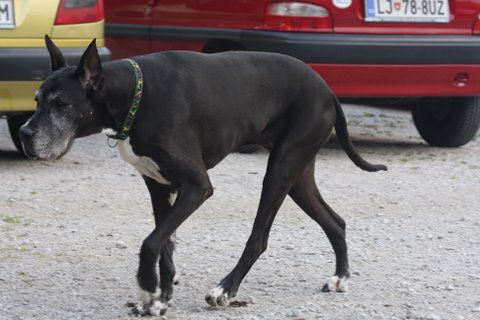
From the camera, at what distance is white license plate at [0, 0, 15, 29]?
8062mm

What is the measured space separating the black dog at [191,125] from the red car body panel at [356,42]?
2845 millimetres

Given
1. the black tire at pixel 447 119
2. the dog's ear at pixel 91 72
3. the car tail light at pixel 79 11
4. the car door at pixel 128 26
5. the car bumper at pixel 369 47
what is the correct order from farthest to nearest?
the black tire at pixel 447 119 → the car door at pixel 128 26 → the car bumper at pixel 369 47 → the car tail light at pixel 79 11 → the dog's ear at pixel 91 72

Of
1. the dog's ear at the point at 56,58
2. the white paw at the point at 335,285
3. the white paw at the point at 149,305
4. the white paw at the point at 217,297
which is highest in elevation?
the dog's ear at the point at 56,58

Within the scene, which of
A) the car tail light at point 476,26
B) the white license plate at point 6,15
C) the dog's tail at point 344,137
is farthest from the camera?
the car tail light at point 476,26

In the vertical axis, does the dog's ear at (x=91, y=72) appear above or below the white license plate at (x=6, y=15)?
above

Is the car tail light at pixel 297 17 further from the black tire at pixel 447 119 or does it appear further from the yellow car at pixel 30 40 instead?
the black tire at pixel 447 119

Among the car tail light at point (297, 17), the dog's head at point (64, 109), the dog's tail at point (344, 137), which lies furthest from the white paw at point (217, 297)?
→ the car tail light at point (297, 17)

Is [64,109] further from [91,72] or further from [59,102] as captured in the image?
[91,72]

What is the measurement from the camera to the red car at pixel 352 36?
8742 mm

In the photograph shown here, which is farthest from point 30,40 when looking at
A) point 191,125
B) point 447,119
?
point 447,119

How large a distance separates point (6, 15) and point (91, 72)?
329 cm

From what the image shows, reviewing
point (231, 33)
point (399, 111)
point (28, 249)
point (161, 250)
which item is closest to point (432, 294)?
point (161, 250)

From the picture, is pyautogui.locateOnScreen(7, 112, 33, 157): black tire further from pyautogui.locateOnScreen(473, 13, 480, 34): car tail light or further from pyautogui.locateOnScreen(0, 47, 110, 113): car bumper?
pyautogui.locateOnScreen(473, 13, 480, 34): car tail light

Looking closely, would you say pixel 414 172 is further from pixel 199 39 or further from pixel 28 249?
pixel 28 249
